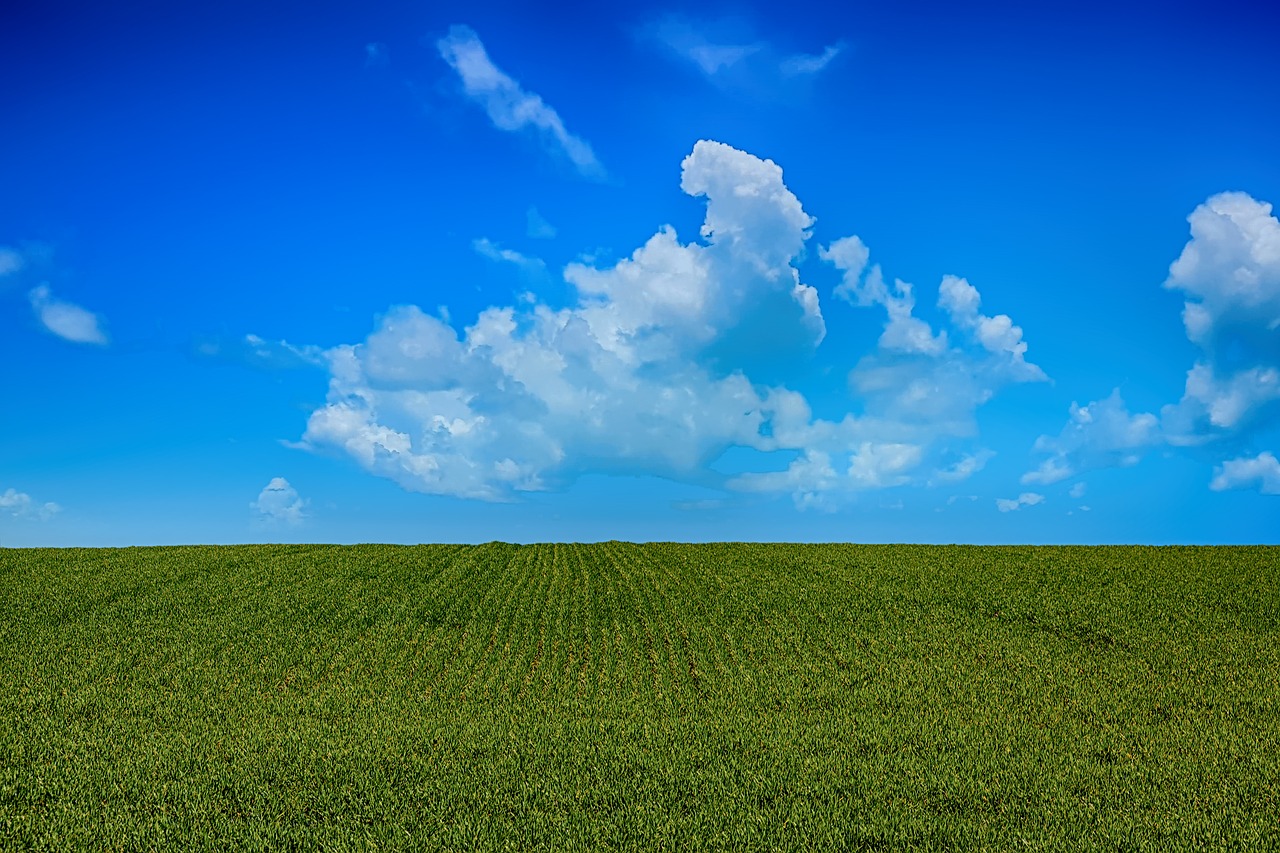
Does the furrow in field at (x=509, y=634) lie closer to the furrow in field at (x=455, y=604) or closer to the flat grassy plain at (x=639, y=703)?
the flat grassy plain at (x=639, y=703)

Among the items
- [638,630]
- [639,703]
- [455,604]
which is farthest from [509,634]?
[639,703]

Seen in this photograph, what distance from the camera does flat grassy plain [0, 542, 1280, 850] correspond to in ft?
34.5

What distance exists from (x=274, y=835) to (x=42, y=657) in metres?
15.8

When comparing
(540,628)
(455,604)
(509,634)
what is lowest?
(509,634)

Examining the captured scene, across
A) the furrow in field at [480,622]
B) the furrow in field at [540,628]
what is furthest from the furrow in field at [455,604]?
the furrow in field at [540,628]

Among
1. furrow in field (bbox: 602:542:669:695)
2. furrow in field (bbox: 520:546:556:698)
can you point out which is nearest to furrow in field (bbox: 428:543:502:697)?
furrow in field (bbox: 520:546:556:698)

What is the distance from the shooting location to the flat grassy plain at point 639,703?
34.5 feet

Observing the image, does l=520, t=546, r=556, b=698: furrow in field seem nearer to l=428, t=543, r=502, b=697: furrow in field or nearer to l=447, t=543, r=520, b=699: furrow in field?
l=447, t=543, r=520, b=699: furrow in field

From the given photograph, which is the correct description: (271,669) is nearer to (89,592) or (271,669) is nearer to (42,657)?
(42,657)

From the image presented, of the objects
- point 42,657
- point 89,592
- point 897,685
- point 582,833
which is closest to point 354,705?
point 582,833

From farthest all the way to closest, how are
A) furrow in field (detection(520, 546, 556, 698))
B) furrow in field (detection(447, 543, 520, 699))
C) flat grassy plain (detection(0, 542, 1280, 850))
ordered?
furrow in field (detection(447, 543, 520, 699)) < furrow in field (detection(520, 546, 556, 698)) < flat grassy plain (detection(0, 542, 1280, 850))

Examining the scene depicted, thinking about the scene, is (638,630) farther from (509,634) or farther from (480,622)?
(480,622)

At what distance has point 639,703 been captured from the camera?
55.9 feet

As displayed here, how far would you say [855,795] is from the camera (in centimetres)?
1120
